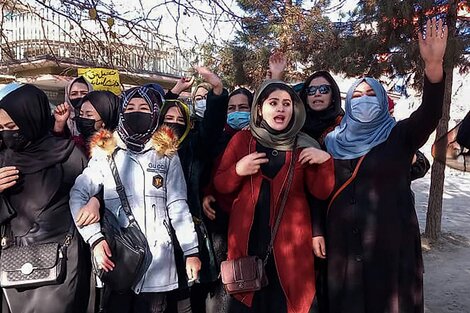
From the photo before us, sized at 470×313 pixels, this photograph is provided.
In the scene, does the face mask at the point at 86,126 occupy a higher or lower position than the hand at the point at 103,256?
higher

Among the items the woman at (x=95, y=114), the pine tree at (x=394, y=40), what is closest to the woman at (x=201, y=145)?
the woman at (x=95, y=114)

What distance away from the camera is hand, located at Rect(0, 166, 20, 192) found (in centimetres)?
233

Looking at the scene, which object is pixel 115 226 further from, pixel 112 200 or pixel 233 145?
pixel 233 145

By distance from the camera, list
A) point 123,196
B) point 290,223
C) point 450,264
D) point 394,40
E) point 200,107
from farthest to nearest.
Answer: point 394,40
point 450,264
point 200,107
point 290,223
point 123,196

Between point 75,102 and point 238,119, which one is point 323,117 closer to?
point 238,119

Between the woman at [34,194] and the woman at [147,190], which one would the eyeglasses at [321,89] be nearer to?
the woman at [147,190]

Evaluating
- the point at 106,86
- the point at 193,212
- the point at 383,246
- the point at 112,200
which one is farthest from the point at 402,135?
the point at 106,86

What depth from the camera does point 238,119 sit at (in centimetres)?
345

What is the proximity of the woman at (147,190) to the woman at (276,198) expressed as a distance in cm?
29

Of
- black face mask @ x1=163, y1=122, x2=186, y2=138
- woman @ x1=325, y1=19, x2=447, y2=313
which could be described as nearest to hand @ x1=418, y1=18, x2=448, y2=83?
woman @ x1=325, y1=19, x2=447, y2=313

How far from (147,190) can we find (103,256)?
43 centimetres

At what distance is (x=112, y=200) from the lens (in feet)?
8.32

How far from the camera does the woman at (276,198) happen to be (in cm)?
259

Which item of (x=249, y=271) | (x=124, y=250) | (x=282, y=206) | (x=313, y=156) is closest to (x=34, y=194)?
(x=124, y=250)
